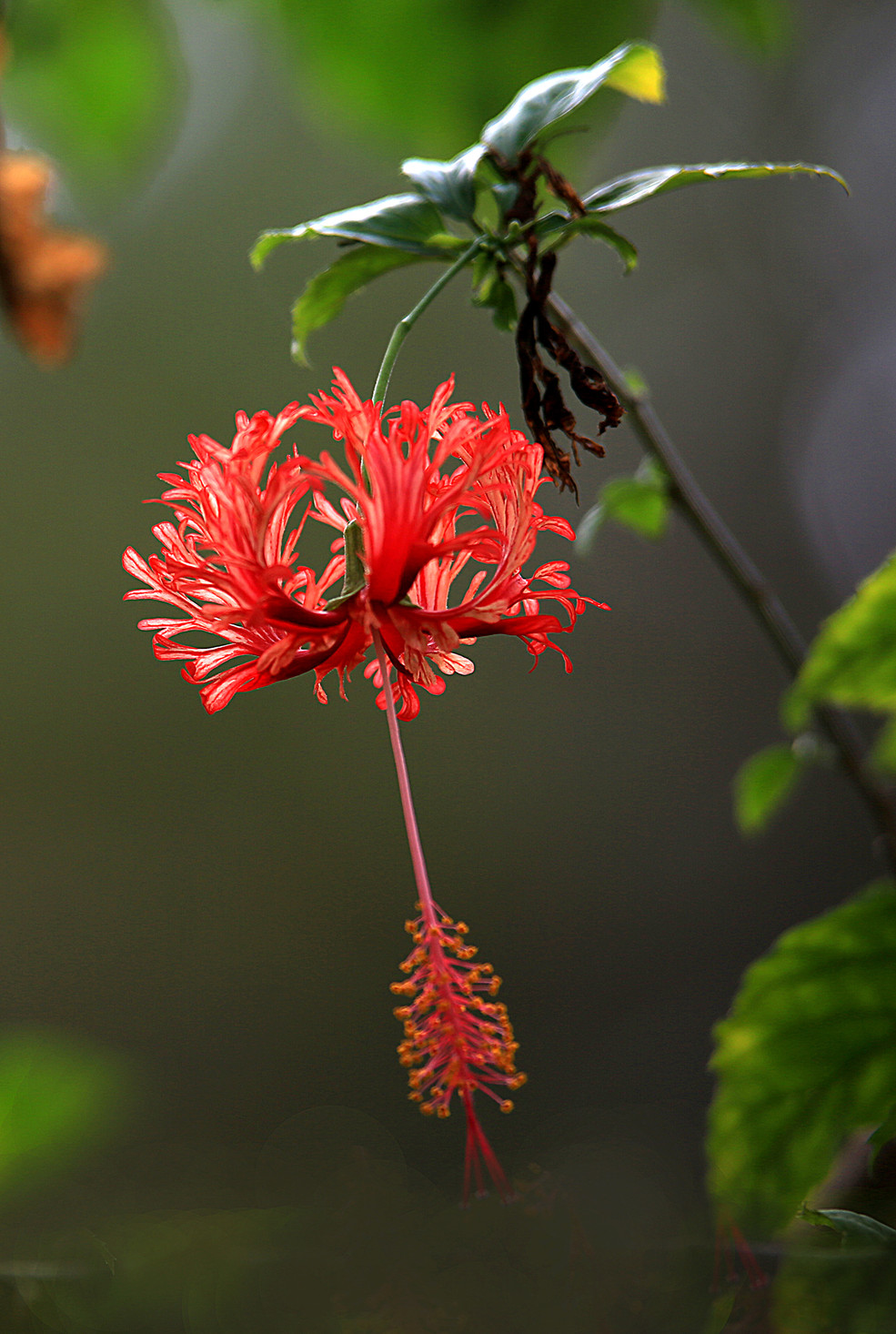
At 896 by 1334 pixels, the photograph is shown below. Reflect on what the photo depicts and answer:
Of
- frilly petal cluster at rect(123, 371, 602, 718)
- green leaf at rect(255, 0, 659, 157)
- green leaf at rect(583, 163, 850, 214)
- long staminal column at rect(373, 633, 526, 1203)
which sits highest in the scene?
green leaf at rect(255, 0, 659, 157)

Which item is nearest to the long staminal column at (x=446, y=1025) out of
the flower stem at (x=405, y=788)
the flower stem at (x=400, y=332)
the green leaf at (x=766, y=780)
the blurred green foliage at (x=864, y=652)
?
the flower stem at (x=405, y=788)

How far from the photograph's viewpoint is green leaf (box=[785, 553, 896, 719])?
12.3 inches

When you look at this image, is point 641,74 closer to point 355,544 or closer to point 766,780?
point 355,544

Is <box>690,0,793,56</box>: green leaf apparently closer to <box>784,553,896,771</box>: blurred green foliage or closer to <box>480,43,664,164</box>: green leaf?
<box>480,43,664,164</box>: green leaf

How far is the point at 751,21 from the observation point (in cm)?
44

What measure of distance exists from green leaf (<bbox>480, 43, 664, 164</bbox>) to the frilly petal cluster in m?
0.13

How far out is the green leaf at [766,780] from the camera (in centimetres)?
73

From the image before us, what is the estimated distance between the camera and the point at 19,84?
21.9 inches

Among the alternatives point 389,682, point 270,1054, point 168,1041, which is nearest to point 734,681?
point 270,1054

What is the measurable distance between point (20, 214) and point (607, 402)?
30 centimetres

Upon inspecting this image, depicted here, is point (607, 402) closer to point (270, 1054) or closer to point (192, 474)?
point (192, 474)

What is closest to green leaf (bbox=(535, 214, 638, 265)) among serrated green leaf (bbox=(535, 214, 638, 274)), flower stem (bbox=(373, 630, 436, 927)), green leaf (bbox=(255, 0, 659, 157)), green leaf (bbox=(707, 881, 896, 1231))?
serrated green leaf (bbox=(535, 214, 638, 274))

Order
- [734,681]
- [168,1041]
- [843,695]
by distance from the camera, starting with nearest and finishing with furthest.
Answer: [843,695], [168,1041], [734,681]

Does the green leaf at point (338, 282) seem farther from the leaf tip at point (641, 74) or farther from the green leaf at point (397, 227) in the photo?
the leaf tip at point (641, 74)
